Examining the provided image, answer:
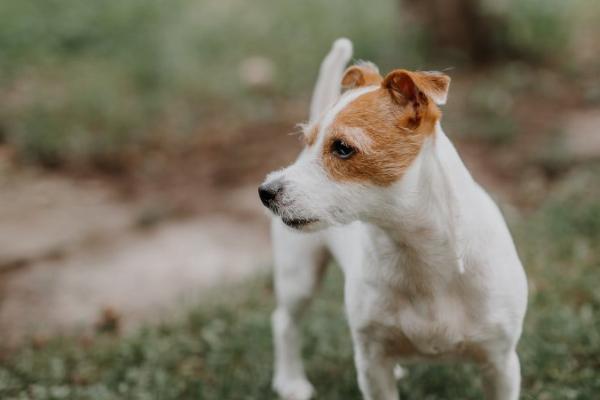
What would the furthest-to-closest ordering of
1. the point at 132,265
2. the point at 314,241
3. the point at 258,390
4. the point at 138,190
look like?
1. the point at 138,190
2. the point at 132,265
3. the point at 258,390
4. the point at 314,241

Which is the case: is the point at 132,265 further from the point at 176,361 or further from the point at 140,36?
the point at 140,36

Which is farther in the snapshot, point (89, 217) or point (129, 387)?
point (89, 217)

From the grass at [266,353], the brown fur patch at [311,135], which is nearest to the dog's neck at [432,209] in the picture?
the brown fur patch at [311,135]

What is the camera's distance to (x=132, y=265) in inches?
259

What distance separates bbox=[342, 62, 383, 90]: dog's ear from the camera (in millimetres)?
3209

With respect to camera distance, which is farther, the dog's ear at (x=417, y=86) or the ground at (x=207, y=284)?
the ground at (x=207, y=284)

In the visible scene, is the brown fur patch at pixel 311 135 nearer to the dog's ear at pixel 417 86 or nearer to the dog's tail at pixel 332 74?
the dog's ear at pixel 417 86

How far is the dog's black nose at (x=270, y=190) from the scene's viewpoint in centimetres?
289

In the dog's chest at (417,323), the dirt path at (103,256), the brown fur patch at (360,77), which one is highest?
the brown fur patch at (360,77)

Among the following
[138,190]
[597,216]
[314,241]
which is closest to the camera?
[314,241]

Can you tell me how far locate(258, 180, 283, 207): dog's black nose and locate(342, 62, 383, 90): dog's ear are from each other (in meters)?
0.62

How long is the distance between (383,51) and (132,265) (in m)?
5.16

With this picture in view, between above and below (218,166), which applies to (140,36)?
above

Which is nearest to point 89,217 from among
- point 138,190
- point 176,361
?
point 138,190
